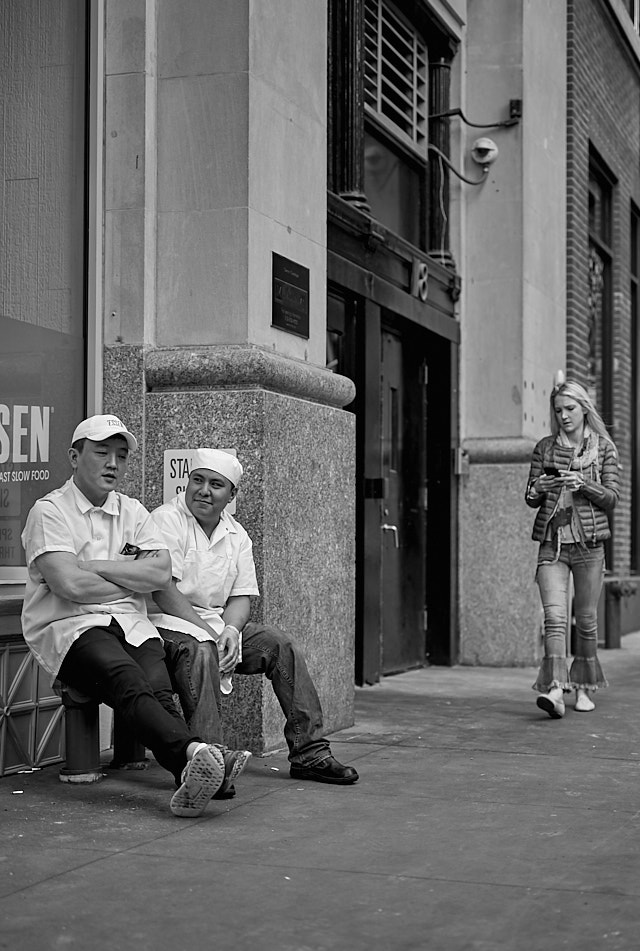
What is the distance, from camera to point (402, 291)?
10.4 metres

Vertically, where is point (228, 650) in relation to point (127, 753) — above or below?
above

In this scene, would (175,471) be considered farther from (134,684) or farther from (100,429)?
(134,684)

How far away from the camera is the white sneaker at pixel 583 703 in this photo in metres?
8.45

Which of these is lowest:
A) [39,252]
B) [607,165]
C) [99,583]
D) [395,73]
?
[99,583]

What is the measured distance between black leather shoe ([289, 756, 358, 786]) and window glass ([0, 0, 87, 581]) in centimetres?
156

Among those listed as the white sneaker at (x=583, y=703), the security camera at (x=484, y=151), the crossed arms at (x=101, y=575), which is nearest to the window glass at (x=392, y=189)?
the security camera at (x=484, y=151)

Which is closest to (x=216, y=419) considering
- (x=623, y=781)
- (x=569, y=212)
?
(x=623, y=781)

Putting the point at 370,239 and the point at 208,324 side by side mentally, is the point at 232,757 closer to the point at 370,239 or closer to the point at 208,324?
the point at 208,324

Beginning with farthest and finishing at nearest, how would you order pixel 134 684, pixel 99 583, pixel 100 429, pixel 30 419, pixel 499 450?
pixel 499 450
pixel 30 419
pixel 100 429
pixel 99 583
pixel 134 684

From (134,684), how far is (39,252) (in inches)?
94.1

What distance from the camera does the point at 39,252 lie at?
677 cm

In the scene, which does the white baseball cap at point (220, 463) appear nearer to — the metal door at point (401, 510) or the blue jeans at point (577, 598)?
the blue jeans at point (577, 598)

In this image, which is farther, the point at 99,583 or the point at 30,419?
the point at 30,419

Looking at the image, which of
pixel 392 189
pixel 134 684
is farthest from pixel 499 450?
pixel 134 684
